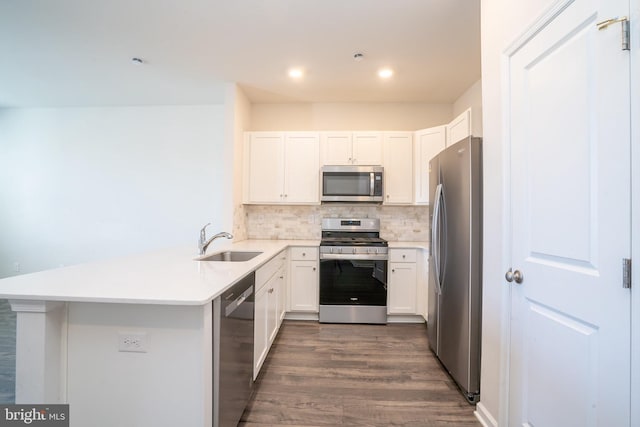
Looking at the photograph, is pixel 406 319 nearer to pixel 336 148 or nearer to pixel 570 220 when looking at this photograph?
pixel 336 148

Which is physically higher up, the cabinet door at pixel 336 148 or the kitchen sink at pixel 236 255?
the cabinet door at pixel 336 148

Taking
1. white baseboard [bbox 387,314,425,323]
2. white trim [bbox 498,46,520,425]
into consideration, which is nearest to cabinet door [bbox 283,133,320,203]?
white baseboard [bbox 387,314,425,323]

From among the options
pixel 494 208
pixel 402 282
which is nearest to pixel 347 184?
pixel 402 282

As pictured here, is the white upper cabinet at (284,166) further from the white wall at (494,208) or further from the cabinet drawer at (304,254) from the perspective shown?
the white wall at (494,208)

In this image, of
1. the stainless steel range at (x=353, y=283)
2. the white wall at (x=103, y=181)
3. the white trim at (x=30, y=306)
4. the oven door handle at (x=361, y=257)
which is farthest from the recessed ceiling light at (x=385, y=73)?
the white trim at (x=30, y=306)

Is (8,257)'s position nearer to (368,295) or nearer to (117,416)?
(117,416)

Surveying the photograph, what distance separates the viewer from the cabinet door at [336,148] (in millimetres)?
3398

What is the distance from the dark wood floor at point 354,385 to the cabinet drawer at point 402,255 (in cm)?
81

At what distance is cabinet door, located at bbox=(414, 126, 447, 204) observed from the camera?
10.2 ft

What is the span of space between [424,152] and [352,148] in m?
0.88

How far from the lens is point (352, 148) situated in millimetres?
3398

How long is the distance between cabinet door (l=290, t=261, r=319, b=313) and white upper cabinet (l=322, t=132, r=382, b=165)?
135 cm

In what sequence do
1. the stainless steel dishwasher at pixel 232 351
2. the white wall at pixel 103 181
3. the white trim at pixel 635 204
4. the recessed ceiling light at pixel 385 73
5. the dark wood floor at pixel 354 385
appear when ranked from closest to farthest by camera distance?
the white trim at pixel 635 204, the stainless steel dishwasher at pixel 232 351, the dark wood floor at pixel 354 385, the recessed ceiling light at pixel 385 73, the white wall at pixel 103 181

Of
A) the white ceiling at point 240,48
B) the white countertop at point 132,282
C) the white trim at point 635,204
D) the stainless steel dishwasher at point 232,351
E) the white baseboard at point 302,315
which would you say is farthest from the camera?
the white baseboard at point 302,315
